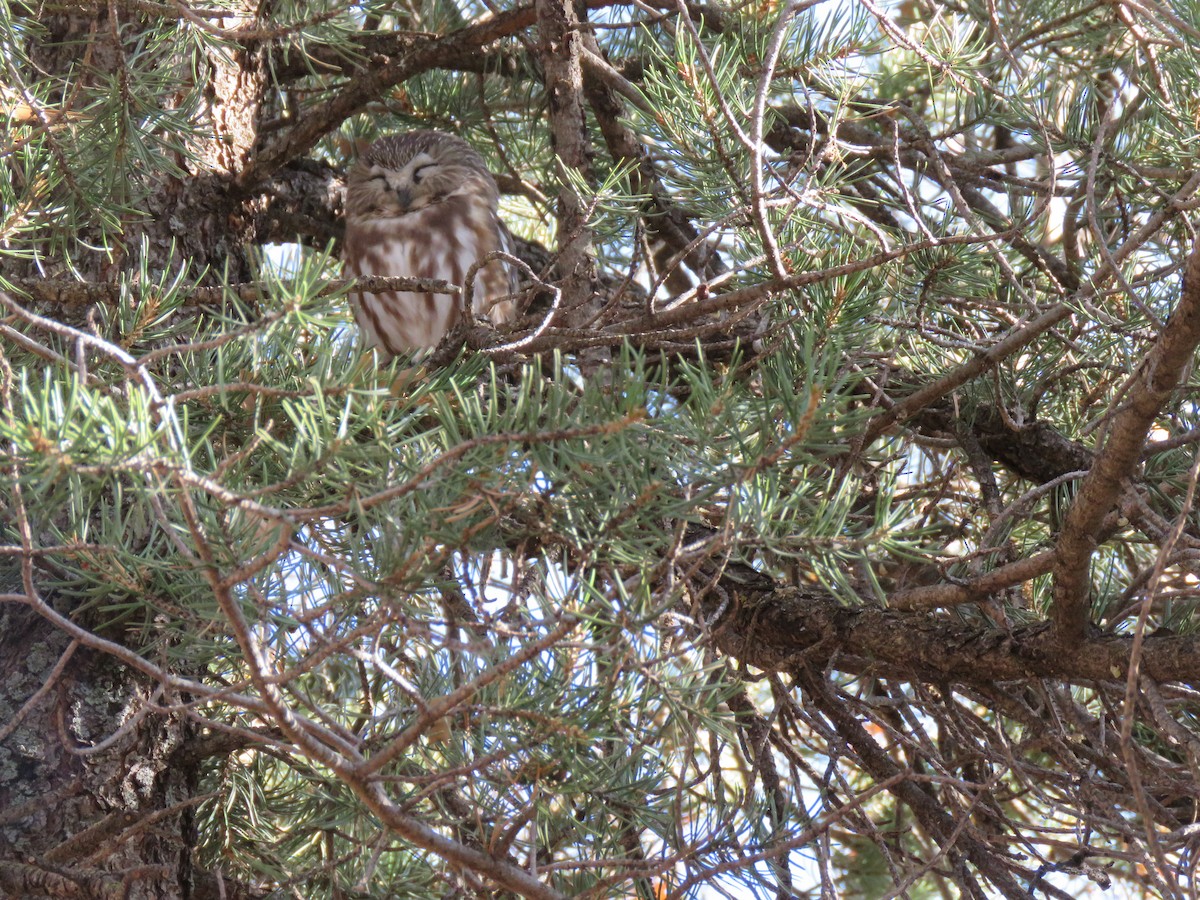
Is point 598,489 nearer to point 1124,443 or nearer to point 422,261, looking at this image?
point 1124,443

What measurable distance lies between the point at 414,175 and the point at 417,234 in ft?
0.83

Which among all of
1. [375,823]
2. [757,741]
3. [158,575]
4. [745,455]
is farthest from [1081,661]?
[158,575]

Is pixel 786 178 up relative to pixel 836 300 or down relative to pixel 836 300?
up

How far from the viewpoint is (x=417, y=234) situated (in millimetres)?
3303

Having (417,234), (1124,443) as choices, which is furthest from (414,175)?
(1124,443)

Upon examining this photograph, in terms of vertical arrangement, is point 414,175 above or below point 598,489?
above

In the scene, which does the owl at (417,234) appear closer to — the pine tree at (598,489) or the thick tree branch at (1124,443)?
the pine tree at (598,489)

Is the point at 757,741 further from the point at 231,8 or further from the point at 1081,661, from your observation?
the point at 231,8

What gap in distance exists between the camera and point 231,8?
2.07 m

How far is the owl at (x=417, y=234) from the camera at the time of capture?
3174mm

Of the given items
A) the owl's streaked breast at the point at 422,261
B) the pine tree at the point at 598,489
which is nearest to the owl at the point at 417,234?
the owl's streaked breast at the point at 422,261

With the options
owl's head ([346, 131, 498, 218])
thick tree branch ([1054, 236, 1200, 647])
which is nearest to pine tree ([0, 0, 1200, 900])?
thick tree branch ([1054, 236, 1200, 647])

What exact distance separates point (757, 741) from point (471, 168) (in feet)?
6.92

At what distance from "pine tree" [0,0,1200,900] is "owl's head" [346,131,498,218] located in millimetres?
490
